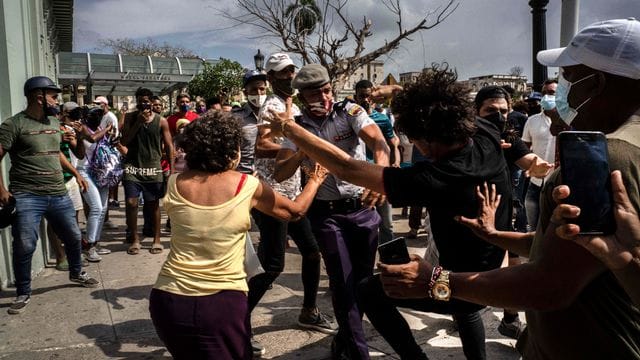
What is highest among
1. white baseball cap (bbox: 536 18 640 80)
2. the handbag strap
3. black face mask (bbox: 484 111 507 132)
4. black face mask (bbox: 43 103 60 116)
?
black face mask (bbox: 43 103 60 116)

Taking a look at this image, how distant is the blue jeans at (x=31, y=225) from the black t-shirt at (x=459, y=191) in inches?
149

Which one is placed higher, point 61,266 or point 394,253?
point 394,253

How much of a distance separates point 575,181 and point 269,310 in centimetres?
379

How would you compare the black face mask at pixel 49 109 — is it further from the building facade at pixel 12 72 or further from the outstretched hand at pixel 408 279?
the outstretched hand at pixel 408 279

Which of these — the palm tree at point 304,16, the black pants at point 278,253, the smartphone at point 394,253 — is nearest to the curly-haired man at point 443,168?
the smartphone at point 394,253

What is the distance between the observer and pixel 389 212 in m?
5.61

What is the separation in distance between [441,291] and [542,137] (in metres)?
4.66

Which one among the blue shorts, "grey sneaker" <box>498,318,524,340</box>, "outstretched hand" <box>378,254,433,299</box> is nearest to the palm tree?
the blue shorts

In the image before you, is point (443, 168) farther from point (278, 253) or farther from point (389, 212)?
point (389, 212)

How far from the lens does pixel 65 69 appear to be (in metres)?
22.8

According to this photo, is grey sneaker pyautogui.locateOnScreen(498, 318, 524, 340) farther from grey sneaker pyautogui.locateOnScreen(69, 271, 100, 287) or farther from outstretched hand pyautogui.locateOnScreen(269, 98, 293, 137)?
grey sneaker pyautogui.locateOnScreen(69, 271, 100, 287)

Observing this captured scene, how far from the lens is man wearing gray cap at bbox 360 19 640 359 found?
1.31 meters

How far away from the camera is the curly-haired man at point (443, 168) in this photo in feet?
7.88

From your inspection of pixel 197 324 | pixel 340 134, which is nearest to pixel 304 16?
pixel 340 134
